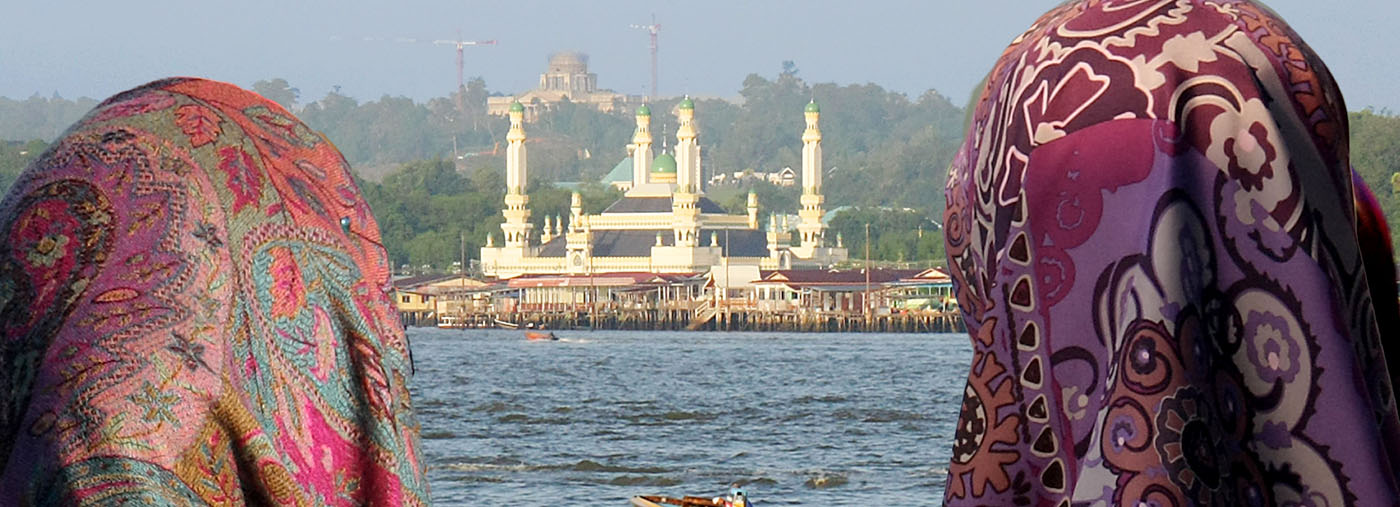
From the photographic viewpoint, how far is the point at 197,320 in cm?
121

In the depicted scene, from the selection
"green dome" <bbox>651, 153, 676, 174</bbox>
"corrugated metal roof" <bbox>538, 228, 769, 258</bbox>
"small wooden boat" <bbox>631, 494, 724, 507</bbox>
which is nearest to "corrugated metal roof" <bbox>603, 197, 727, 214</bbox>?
"corrugated metal roof" <bbox>538, 228, 769, 258</bbox>

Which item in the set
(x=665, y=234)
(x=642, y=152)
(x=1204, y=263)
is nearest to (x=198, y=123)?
(x=1204, y=263)

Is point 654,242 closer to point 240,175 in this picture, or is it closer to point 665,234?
point 665,234

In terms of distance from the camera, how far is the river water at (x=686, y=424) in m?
26.4

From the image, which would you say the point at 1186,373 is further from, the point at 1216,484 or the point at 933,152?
the point at 933,152

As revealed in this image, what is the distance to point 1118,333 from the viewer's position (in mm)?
1160

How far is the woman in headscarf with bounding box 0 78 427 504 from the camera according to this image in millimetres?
1176

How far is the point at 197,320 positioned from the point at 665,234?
9555cm

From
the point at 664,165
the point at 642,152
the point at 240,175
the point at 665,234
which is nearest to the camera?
the point at 240,175

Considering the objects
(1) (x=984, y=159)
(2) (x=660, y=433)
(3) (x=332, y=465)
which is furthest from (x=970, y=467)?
(2) (x=660, y=433)

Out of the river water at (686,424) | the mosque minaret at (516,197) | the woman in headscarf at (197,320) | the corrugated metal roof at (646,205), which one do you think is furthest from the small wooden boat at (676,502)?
the mosque minaret at (516,197)

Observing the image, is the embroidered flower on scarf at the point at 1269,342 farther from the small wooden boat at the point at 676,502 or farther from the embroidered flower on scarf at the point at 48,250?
the small wooden boat at the point at 676,502

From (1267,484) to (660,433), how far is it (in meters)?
35.4

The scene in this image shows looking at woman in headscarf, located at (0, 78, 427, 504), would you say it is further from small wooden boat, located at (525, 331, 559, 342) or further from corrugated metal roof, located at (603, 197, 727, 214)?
corrugated metal roof, located at (603, 197, 727, 214)
